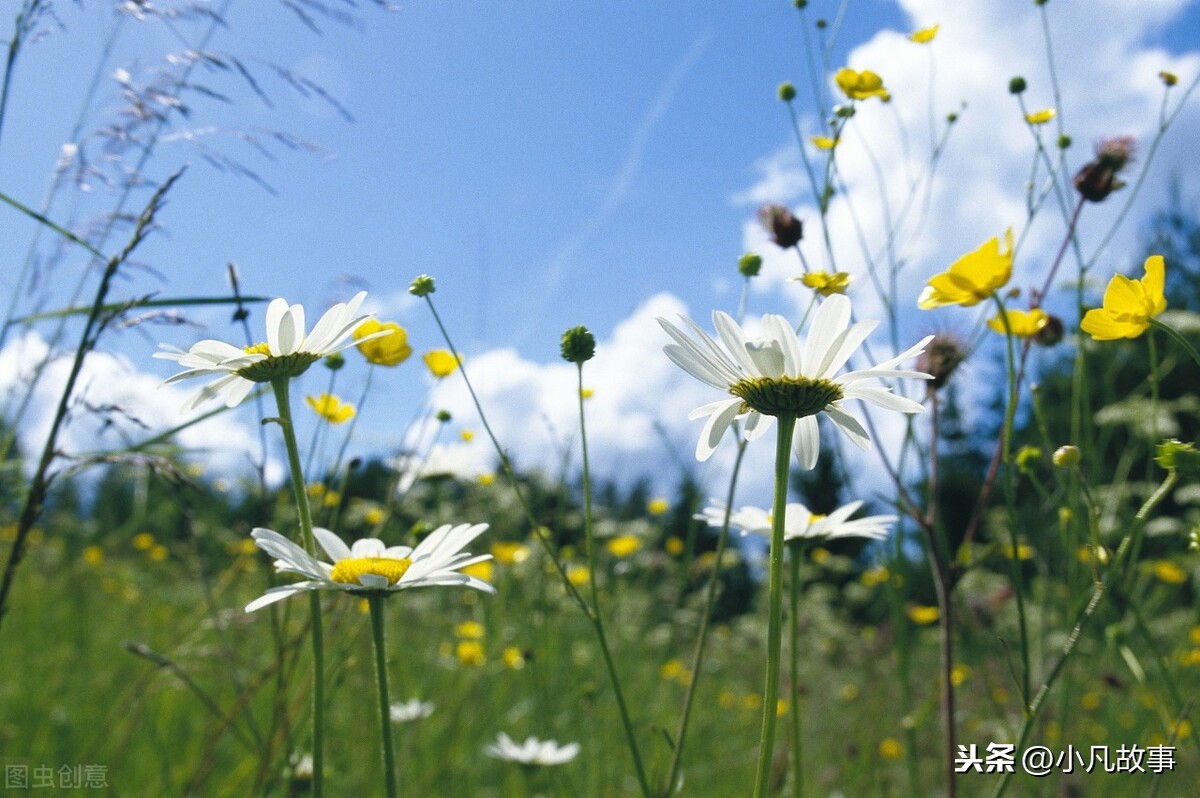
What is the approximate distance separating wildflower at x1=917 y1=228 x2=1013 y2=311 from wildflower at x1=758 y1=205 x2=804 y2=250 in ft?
1.84

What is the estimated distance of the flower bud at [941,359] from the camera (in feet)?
4.84

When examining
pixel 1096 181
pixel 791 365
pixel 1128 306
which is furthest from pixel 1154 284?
pixel 1096 181

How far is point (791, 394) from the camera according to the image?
31.1 inches

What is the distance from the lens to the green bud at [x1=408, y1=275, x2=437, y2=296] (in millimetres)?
1055

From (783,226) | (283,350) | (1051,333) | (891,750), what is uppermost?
(783,226)

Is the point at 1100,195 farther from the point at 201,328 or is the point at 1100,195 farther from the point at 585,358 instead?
the point at 201,328

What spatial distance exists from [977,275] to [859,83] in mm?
924

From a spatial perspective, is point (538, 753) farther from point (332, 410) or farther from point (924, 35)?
point (924, 35)

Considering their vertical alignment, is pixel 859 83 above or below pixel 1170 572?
above

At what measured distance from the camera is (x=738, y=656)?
14.7ft

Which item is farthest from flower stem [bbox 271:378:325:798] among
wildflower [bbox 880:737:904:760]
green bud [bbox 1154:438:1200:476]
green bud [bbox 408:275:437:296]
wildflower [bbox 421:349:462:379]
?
wildflower [bbox 880:737:904:760]

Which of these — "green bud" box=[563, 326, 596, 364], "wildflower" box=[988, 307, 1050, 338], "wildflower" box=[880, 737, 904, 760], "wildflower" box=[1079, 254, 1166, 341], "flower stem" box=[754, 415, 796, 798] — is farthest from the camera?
"wildflower" box=[880, 737, 904, 760]

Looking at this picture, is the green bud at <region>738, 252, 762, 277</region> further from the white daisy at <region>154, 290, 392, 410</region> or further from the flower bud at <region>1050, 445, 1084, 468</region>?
the white daisy at <region>154, 290, 392, 410</region>

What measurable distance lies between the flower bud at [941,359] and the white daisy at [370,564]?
88 centimetres
